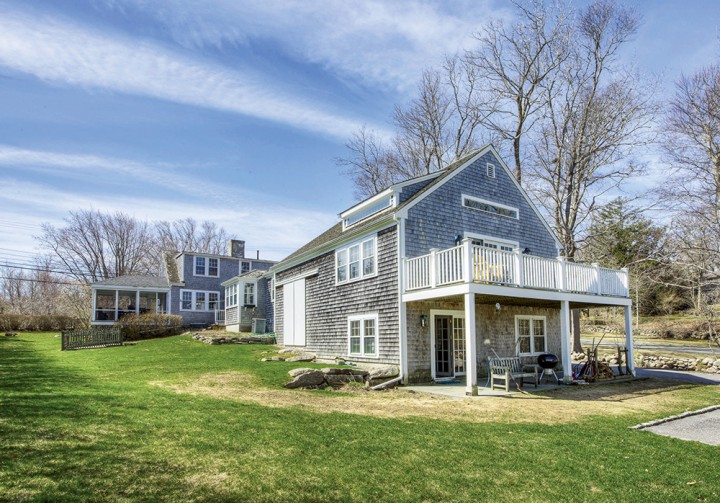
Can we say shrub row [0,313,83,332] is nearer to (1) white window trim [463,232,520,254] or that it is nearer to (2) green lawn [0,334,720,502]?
(2) green lawn [0,334,720,502]

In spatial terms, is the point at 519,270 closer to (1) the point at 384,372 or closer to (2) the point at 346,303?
(1) the point at 384,372

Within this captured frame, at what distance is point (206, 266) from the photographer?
115ft

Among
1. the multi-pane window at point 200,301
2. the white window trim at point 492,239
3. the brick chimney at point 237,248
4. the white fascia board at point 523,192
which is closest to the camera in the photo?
the white window trim at point 492,239

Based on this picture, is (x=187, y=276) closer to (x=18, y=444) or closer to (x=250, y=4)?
(x=250, y=4)

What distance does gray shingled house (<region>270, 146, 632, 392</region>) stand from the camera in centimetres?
1311

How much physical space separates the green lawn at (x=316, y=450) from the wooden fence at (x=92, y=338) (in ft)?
41.3

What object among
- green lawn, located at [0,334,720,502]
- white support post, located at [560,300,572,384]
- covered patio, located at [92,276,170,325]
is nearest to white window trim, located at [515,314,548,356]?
white support post, located at [560,300,572,384]

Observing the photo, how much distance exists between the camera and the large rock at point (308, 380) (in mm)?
11781

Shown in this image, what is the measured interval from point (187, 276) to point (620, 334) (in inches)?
1219

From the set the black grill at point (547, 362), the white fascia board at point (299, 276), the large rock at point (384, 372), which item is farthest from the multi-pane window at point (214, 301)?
the black grill at point (547, 362)

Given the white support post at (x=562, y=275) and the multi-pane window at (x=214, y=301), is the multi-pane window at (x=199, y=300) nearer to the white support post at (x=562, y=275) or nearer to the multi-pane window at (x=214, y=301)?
the multi-pane window at (x=214, y=301)

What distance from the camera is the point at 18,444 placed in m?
5.46

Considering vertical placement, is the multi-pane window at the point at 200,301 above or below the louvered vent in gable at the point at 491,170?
below

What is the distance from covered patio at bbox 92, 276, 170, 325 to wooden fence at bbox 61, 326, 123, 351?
7.34 metres
